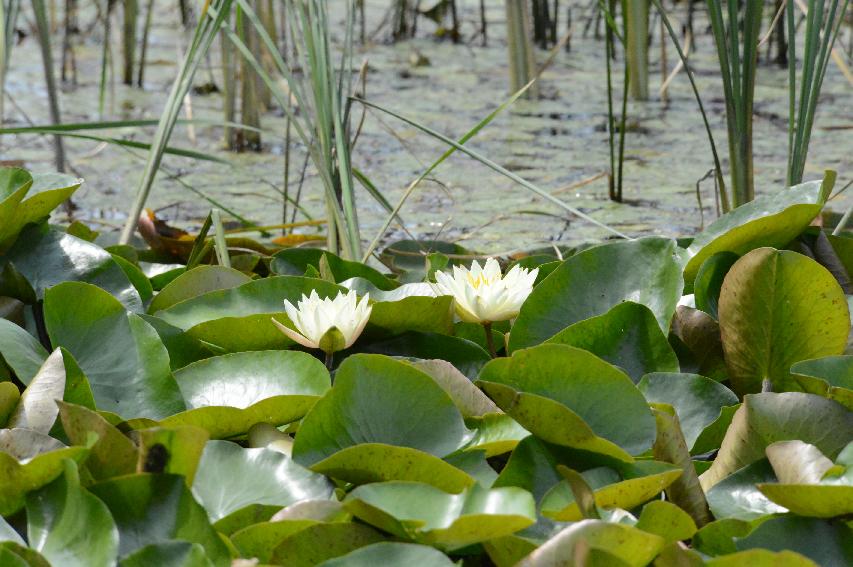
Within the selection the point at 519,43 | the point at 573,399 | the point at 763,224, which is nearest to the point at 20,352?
the point at 573,399

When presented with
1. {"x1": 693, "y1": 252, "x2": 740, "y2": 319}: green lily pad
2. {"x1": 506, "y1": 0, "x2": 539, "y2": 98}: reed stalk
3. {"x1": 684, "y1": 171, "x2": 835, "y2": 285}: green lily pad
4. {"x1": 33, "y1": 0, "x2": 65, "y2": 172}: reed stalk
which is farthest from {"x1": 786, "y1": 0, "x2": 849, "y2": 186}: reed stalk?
{"x1": 506, "y1": 0, "x2": 539, "y2": 98}: reed stalk

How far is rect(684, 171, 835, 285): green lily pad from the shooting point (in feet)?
3.03

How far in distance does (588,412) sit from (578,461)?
0.04 metres

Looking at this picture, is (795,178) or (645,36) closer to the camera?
(795,178)

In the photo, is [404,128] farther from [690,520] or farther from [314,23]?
[690,520]

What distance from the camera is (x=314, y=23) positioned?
122 cm

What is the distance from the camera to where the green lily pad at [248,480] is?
65 centimetres

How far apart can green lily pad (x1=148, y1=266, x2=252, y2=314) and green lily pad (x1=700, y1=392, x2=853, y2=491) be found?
0.52m

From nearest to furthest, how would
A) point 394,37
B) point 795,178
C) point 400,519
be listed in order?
point 400,519, point 795,178, point 394,37

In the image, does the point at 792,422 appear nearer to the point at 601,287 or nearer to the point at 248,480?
the point at 601,287

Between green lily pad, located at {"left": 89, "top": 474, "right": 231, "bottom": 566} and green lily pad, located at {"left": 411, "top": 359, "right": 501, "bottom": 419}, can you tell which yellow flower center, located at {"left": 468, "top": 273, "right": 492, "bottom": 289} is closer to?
green lily pad, located at {"left": 411, "top": 359, "right": 501, "bottom": 419}

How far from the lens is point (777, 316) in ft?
2.68

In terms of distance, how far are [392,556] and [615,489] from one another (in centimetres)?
15

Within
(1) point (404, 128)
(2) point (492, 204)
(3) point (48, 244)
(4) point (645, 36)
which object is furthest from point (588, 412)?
(4) point (645, 36)
